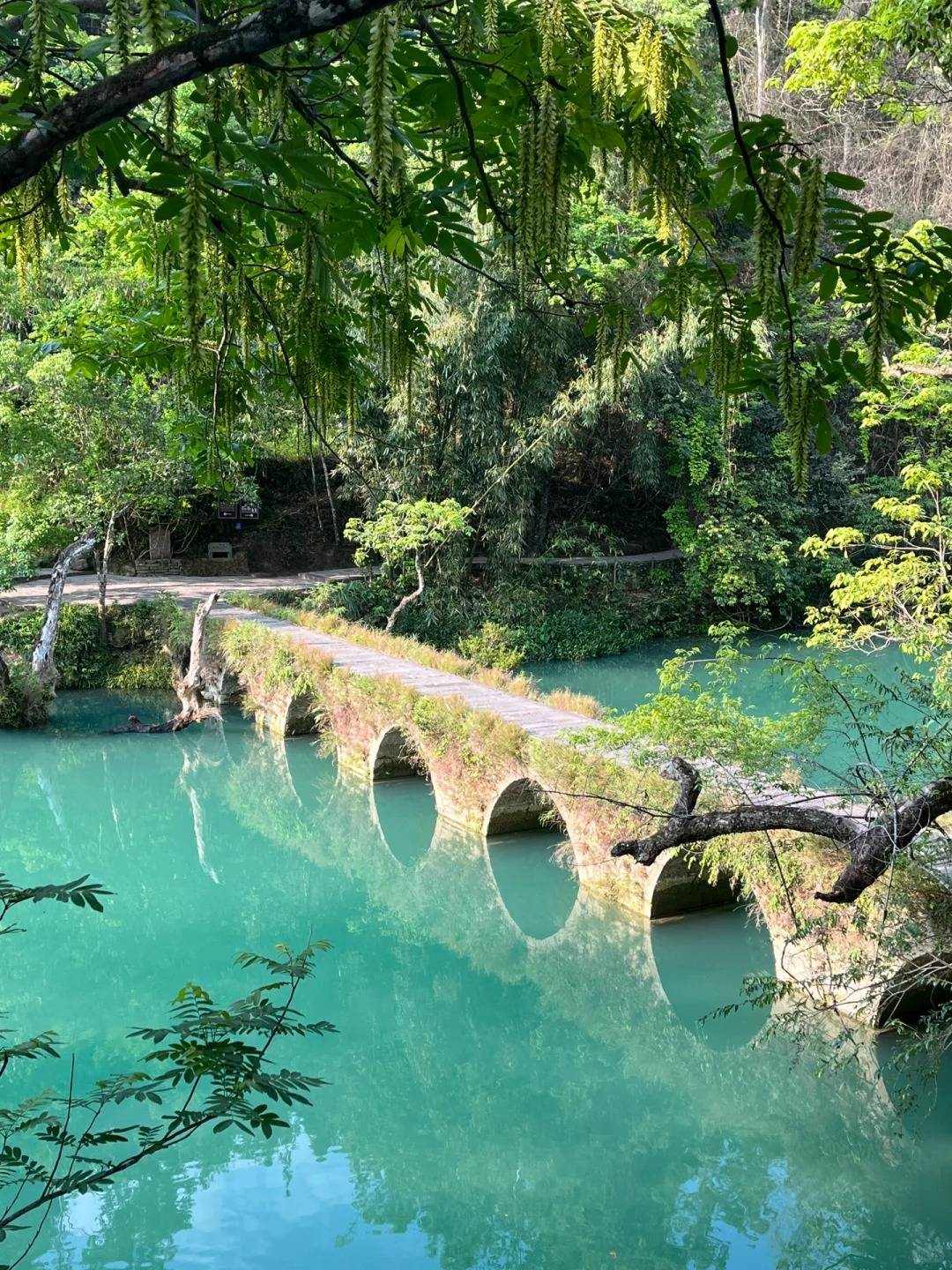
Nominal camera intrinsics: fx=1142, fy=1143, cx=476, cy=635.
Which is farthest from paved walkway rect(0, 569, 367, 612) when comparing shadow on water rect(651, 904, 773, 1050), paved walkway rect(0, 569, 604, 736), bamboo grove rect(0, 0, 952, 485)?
bamboo grove rect(0, 0, 952, 485)

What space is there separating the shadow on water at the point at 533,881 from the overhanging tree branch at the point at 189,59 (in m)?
6.57

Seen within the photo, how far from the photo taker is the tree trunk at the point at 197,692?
1201cm

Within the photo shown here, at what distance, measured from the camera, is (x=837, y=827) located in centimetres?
284

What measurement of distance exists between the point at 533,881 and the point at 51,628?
6990 mm

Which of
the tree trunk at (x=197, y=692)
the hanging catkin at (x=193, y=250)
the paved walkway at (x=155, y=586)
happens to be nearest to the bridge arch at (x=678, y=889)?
the hanging catkin at (x=193, y=250)

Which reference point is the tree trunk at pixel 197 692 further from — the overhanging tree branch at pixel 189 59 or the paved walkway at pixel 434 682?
the overhanging tree branch at pixel 189 59

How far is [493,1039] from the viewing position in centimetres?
597

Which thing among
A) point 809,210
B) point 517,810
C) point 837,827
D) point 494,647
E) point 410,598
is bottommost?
point 517,810

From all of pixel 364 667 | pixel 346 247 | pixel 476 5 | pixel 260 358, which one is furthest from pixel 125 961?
pixel 476 5

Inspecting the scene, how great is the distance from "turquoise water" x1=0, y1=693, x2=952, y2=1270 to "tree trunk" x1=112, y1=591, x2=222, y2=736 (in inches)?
91.3

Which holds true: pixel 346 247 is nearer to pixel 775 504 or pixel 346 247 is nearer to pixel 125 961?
pixel 125 961

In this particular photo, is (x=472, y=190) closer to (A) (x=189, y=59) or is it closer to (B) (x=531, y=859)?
(A) (x=189, y=59)

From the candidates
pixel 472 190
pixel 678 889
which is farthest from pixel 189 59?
pixel 678 889

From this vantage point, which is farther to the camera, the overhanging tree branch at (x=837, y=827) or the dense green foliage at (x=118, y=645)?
the dense green foliage at (x=118, y=645)
